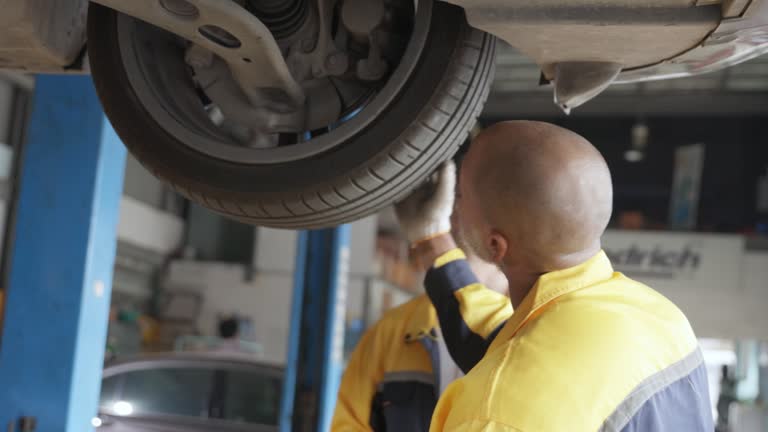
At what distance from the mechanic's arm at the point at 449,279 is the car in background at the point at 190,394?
115 inches

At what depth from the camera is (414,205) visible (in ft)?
7.68

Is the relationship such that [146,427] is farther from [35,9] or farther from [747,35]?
[747,35]

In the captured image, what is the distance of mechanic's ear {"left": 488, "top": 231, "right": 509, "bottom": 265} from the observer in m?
1.39

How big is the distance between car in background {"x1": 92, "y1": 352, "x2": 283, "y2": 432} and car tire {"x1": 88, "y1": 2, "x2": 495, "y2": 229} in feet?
11.4

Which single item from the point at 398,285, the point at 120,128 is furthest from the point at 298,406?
the point at 398,285

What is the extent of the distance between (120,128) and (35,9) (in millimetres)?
270

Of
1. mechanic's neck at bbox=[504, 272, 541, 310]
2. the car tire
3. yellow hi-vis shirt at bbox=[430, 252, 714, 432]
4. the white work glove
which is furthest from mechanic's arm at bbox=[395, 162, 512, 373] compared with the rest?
yellow hi-vis shirt at bbox=[430, 252, 714, 432]

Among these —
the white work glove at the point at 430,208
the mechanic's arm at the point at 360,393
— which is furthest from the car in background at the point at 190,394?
the white work glove at the point at 430,208

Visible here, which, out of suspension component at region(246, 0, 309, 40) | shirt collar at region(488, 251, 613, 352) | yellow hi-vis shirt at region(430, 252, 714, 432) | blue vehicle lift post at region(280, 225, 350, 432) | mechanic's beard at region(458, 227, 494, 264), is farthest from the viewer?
blue vehicle lift post at region(280, 225, 350, 432)

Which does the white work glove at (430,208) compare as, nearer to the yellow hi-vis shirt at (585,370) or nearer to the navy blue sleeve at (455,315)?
the navy blue sleeve at (455,315)

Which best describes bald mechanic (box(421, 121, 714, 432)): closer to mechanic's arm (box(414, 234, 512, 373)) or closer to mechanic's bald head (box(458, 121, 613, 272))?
mechanic's bald head (box(458, 121, 613, 272))

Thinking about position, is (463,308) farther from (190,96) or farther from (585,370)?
(585,370)

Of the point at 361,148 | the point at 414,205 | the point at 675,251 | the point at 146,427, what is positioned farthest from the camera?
the point at 675,251

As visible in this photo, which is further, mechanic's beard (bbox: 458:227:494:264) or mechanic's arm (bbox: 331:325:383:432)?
mechanic's arm (bbox: 331:325:383:432)
